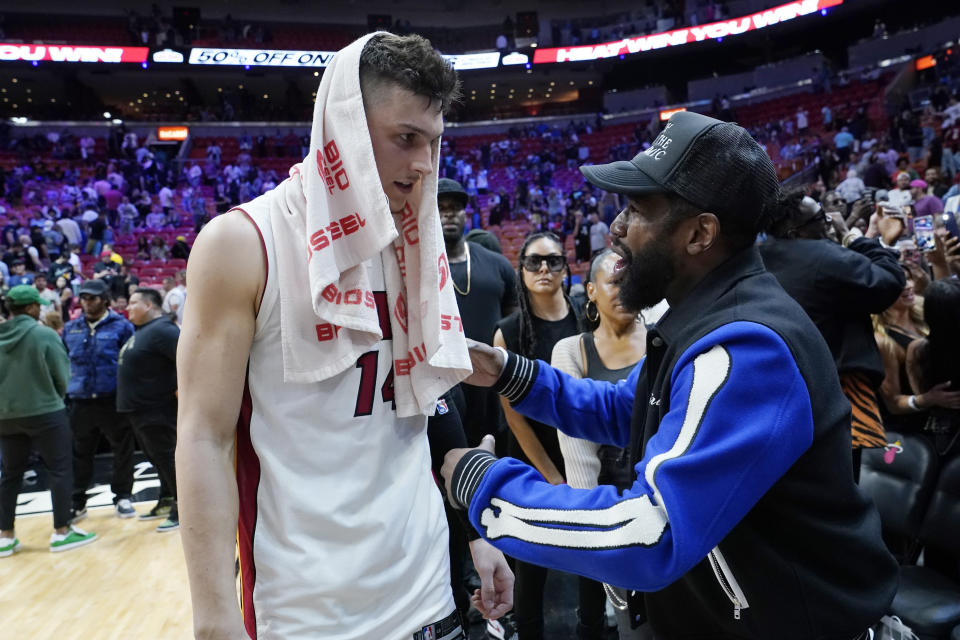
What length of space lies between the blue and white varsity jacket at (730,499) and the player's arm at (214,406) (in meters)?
0.52

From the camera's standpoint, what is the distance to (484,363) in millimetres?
1979

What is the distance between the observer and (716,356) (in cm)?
134

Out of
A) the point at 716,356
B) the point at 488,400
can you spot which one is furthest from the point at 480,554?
the point at 488,400

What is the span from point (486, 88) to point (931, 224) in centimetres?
2741

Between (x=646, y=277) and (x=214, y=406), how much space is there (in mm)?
1034

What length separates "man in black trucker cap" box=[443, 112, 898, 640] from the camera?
4.25 ft

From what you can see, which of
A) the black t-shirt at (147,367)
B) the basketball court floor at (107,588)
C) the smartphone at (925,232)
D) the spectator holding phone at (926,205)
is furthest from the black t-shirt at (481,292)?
the spectator holding phone at (926,205)

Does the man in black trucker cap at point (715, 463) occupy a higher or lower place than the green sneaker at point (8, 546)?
higher

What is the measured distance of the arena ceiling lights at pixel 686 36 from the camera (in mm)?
22281

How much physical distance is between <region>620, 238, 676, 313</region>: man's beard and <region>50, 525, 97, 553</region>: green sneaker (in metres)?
Result: 5.49

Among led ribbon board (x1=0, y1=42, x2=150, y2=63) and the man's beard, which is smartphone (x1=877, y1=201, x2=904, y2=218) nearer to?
the man's beard

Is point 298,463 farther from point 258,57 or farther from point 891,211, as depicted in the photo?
point 258,57

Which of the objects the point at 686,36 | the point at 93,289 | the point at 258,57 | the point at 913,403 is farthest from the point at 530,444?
the point at 686,36

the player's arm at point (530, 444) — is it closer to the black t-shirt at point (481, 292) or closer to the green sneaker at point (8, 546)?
the black t-shirt at point (481, 292)
